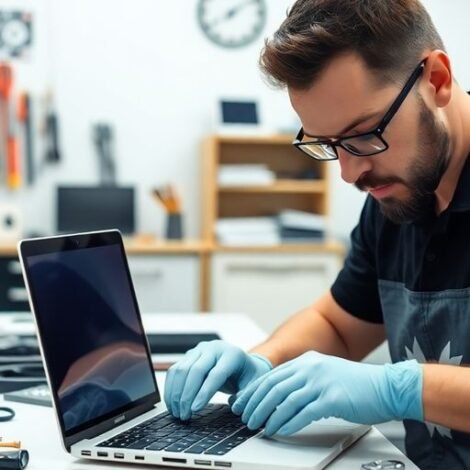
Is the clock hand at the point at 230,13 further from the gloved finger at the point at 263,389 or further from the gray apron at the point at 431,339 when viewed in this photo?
the gloved finger at the point at 263,389

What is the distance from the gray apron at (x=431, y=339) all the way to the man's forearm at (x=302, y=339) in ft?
0.40

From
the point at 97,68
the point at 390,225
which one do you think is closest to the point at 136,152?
the point at 97,68

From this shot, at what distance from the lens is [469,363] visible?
3.56 feet

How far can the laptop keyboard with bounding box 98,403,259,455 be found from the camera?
2.94ft

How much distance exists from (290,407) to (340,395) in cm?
6

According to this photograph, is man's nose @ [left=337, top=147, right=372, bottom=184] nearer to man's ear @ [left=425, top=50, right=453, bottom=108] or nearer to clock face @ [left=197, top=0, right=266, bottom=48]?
man's ear @ [left=425, top=50, right=453, bottom=108]

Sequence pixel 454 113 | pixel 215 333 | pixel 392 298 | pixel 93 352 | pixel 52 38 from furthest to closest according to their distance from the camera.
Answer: pixel 52 38
pixel 215 333
pixel 392 298
pixel 454 113
pixel 93 352

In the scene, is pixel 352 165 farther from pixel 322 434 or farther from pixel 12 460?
pixel 12 460

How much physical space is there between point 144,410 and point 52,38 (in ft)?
9.37

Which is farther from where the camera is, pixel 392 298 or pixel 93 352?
pixel 392 298

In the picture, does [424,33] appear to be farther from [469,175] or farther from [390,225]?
[390,225]

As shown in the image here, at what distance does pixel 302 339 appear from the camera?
1373mm

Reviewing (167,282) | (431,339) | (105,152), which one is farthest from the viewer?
(105,152)

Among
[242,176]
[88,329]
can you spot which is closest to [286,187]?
[242,176]
